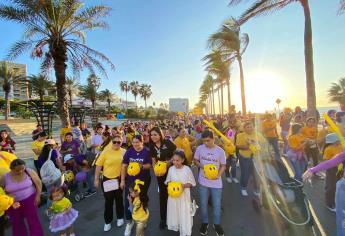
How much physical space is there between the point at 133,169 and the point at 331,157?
3920 mm

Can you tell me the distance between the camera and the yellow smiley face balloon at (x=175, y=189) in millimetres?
3465

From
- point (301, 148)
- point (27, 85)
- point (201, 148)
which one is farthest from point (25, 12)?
point (27, 85)

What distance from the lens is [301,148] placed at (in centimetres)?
545

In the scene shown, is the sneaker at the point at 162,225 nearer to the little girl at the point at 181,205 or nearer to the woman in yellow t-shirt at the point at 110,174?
the little girl at the point at 181,205

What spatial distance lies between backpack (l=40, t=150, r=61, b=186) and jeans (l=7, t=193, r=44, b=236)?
3.99ft

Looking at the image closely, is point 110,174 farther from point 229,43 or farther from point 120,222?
point 229,43

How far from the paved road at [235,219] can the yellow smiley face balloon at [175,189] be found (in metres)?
0.94

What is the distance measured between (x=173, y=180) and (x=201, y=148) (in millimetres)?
807

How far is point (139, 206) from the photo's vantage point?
11.9ft

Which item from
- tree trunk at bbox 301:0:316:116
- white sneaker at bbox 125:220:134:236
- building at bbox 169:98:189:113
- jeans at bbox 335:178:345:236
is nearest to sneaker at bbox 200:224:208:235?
white sneaker at bbox 125:220:134:236

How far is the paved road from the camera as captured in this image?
390 cm

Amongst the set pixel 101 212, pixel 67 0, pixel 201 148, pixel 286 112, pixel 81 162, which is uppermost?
pixel 67 0

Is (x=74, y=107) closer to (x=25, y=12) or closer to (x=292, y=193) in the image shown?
(x=25, y=12)

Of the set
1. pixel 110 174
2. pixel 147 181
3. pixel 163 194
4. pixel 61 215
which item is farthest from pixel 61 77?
pixel 163 194
